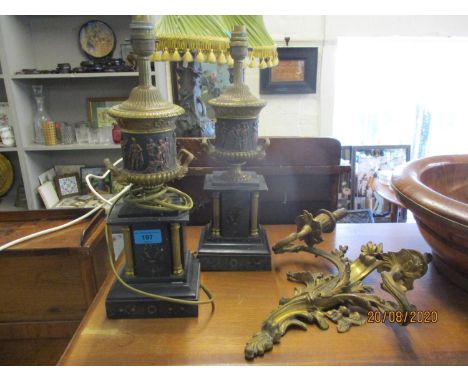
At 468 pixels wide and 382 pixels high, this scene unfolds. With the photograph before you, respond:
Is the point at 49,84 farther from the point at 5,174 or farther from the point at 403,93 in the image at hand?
the point at 403,93

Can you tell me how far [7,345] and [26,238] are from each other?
0.29 metres

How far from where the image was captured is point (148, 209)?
0.65 metres

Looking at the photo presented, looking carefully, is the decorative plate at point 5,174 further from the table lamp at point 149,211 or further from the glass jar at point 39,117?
the table lamp at point 149,211

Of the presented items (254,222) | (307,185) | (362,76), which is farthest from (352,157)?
(254,222)

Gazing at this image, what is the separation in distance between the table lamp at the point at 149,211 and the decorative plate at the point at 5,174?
1451 mm

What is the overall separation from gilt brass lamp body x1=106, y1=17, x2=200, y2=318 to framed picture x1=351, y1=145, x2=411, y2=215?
1507mm

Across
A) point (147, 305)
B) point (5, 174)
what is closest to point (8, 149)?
point (5, 174)

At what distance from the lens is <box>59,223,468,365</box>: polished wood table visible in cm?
55

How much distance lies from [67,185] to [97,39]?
723 millimetres

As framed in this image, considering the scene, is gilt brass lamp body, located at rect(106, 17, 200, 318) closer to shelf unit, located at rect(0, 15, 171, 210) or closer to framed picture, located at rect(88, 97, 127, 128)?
shelf unit, located at rect(0, 15, 171, 210)

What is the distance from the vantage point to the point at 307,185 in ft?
3.40

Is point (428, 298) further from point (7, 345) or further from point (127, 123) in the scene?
point (7, 345)

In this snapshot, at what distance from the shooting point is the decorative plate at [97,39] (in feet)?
5.88

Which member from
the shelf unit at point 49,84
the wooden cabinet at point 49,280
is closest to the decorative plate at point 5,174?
the shelf unit at point 49,84
